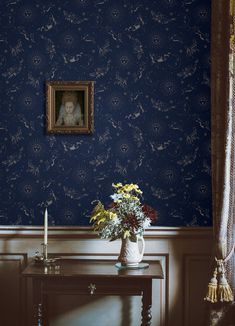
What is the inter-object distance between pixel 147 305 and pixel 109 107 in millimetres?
1216

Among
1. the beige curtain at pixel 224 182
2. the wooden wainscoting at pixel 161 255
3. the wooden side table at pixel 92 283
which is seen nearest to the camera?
the wooden side table at pixel 92 283

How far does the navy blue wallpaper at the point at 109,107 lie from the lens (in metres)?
3.46

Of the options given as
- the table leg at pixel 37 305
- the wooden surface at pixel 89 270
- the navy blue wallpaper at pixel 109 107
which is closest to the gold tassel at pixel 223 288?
the wooden surface at pixel 89 270

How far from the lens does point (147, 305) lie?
2.97 m

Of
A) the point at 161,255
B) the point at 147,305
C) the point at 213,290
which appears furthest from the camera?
the point at 161,255

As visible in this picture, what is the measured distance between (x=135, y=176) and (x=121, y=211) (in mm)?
385

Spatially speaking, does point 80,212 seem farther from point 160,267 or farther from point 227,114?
point 227,114

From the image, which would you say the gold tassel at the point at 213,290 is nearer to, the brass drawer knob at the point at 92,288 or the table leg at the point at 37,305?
the brass drawer knob at the point at 92,288

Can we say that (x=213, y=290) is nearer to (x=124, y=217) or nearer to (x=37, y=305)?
(x=124, y=217)

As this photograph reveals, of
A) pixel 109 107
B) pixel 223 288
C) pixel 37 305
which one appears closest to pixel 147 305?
pixel 223 288

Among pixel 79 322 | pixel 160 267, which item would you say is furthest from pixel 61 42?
pixel 79 322

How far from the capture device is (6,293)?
3.50 m

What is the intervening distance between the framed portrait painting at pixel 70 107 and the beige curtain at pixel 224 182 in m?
0.80

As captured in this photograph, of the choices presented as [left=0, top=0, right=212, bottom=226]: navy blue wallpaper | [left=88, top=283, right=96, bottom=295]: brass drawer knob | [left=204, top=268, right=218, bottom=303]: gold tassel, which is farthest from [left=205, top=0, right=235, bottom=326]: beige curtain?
[left=88, top=283, right=96, bottom=295]: brass drawer knob
